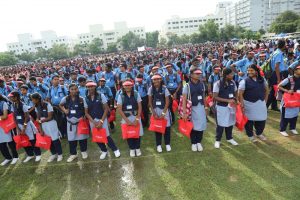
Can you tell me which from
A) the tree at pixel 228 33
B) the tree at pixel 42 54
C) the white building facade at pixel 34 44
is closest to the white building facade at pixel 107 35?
the white building facade at pixel 34 44

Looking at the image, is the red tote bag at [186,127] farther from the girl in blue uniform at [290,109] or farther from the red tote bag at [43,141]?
the red tote bag at [43,141]

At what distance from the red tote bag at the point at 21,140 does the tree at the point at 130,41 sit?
77.2m

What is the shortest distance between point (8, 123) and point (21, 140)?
44cm

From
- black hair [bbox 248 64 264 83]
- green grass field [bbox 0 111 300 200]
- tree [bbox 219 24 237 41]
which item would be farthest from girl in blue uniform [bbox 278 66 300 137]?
tree [bbox 219 24 237 41]

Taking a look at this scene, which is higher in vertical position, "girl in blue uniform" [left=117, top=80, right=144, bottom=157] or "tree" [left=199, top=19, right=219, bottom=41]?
"tree" [left=199, top=19, right=219, bottom=41]

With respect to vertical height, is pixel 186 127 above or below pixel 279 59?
below

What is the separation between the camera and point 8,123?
194 inches

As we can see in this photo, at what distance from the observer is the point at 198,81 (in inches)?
180

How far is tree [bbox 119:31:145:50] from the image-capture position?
7988 centimetres

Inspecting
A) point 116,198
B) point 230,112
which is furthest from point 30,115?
point 230,112

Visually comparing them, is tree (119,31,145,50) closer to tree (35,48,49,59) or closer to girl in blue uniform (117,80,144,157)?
tree (35,48,49,59)

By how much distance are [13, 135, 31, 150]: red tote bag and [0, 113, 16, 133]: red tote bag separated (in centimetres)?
22

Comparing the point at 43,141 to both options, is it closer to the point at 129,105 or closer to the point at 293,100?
the point at 129,105

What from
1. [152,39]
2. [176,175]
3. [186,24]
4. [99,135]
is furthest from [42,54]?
[176,175]
